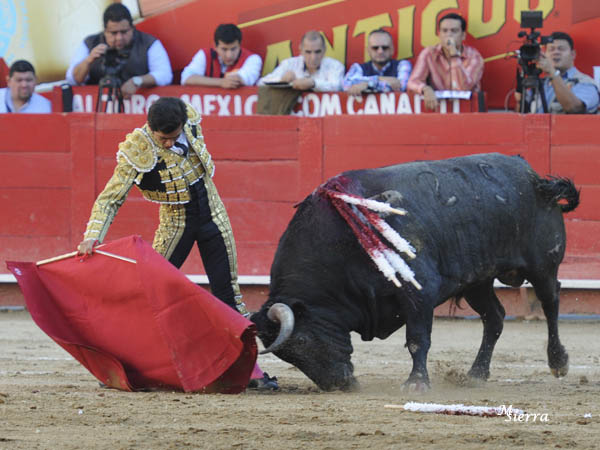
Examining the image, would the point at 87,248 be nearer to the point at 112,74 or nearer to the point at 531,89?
the point at 112,74

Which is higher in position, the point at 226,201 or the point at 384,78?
the point at 384,78

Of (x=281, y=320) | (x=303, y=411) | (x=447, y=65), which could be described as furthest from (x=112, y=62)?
(x=303, y=411)

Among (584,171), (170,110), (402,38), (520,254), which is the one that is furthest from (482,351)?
(402,38)

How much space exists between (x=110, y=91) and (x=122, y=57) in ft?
0.78

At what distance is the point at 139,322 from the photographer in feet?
14.2

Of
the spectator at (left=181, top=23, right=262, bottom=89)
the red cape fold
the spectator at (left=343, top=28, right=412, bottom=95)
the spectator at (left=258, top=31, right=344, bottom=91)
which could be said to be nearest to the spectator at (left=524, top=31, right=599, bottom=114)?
the spectator at (left=343, top=28, right=412, bottom=95)

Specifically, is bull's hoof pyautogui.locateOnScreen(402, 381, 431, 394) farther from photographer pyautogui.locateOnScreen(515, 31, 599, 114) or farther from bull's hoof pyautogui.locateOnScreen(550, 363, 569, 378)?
photographer pyautogui.locateOnScreen(515, 31, 599, 114)

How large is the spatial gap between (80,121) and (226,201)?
1.09 meters

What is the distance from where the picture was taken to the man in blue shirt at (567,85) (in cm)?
716

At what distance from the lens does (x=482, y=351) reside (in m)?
5.06

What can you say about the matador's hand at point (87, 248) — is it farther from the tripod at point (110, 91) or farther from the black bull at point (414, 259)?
the tripod at point (110, 91)

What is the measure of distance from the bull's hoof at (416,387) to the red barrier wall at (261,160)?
303 centimetres

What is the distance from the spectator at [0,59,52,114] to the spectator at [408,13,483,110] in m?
2.54

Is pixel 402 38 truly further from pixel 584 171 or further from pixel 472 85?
pixel 584 171
